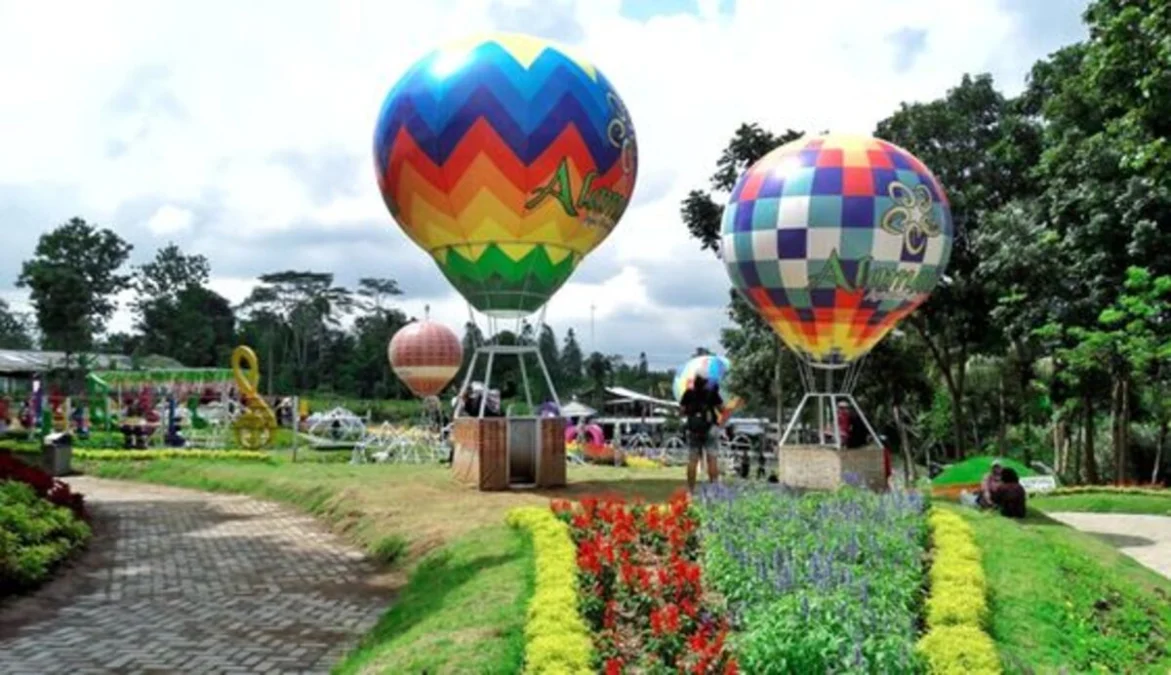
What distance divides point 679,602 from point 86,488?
760 inches

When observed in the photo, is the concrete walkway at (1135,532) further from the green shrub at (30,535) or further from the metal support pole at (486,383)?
the green shrub at (30,535)

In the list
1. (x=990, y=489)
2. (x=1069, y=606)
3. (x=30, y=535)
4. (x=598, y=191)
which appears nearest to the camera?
(x=1069, y=606)

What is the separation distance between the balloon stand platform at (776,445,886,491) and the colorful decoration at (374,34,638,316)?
533 centimetres

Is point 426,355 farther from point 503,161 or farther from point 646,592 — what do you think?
point 646,592

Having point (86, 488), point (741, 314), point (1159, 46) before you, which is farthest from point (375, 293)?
point (1159, 46)

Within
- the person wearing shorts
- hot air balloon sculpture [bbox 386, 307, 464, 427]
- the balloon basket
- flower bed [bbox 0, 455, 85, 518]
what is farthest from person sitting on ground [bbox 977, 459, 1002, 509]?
hot air balloon sculpture [bbox 386, 307, 464, 427]

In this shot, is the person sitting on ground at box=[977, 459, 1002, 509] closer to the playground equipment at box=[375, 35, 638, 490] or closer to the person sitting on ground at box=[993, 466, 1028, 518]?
the person sitting on ground at box=[993, 466, 1028, 518]

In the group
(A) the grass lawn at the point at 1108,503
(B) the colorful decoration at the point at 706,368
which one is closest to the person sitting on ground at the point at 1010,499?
(A) the grass lawn at the point at 1108,503

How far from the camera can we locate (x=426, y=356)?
140 ft

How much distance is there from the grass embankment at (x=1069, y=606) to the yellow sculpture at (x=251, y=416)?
28822 mm

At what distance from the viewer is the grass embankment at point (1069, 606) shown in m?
8.55

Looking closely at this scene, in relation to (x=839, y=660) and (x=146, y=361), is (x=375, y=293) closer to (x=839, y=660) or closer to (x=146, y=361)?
(x=146, y=361)

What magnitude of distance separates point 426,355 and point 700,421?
A: 27.5m

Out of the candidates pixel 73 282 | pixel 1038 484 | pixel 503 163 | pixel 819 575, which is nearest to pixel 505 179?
pixel 503 163
